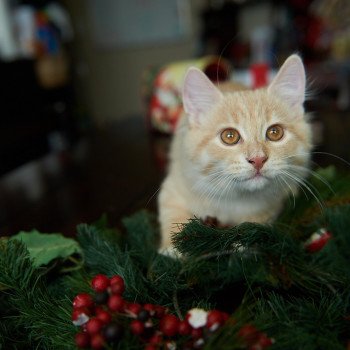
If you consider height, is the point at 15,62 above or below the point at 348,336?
above

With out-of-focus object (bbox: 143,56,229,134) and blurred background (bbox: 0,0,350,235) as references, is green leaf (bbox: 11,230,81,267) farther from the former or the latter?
out-of-focus object (bbox: 143,56,229,134)

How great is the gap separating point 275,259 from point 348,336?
10cm

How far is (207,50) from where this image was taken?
328cm

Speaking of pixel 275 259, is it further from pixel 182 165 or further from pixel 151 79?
pixel 151 79

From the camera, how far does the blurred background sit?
0.98 meters

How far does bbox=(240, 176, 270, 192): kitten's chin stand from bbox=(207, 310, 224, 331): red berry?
12.5 inches

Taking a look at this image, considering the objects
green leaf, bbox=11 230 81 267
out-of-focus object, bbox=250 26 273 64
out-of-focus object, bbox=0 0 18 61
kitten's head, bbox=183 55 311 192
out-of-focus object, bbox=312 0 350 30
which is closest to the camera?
green leaf, bbox=11 230 81 267

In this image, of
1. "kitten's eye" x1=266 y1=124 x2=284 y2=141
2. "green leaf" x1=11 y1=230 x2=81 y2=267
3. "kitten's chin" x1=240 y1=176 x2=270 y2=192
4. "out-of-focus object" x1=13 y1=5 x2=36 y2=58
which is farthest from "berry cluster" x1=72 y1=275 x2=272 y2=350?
"out-of-focus object" x1=13 y1=5 x2=36 y2=58

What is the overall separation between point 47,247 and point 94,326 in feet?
0.81

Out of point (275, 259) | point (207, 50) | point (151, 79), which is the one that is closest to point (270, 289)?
point (275, 259)

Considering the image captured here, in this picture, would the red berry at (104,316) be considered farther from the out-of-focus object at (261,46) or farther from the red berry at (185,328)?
the out-of-focus object at (261,46)

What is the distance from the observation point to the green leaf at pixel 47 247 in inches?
20.1

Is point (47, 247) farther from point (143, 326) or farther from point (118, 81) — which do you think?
point (118, 81)

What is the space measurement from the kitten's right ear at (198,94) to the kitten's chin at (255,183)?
0.19 m
